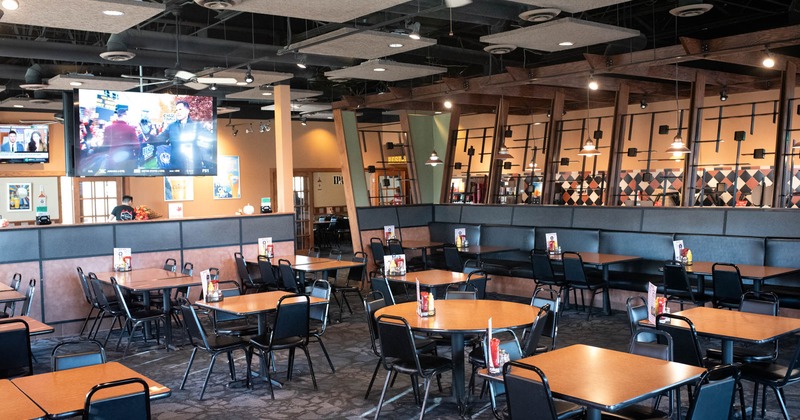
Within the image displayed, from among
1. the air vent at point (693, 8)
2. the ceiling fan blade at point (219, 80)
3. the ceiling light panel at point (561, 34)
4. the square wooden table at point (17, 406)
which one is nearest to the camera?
the square wooden table at point (17, 406)

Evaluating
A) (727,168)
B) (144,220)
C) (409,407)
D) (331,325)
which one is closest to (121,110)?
(144,220)

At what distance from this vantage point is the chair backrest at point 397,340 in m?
4.95

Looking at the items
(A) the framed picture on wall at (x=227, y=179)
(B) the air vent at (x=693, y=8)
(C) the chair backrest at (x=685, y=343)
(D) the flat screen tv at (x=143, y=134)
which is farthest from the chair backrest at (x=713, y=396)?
(A) the framed picture on wall at (x=227, y=179)

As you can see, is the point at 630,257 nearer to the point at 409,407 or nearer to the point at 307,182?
the point at 409,407

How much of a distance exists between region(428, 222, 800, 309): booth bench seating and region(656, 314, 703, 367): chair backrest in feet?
12.9

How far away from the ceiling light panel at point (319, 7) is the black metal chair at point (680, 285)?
4574mm

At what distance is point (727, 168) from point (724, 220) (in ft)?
15.8

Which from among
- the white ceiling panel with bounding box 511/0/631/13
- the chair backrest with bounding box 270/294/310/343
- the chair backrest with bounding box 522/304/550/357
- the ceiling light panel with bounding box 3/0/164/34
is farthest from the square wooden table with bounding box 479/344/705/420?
the ceiling light panel with bounding box 3/0/164/34

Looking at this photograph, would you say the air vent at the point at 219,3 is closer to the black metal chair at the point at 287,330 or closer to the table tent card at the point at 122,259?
the black metal chair at the point at 287,330

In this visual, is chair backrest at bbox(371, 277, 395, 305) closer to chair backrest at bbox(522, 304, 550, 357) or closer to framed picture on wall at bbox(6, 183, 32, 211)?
chair backrest at bbox(522, 304, 550, 357)

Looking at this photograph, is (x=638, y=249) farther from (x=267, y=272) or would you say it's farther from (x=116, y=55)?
(x=116, y=55)

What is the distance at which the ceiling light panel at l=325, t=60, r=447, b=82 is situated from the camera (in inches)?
365

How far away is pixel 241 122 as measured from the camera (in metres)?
18.2

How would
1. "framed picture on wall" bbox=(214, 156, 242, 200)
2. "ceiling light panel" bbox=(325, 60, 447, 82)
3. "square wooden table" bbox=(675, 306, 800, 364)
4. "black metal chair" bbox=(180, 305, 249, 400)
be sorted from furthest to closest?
"framed picture on wall" bbox=(214, 156, 242, 200) → "ceiling light panel" bbox=(325, 60, 447, 82) → "black metal chair" bbox=(180, 305, 249, 400) → "square wooden table" bbox=(675, 306, 800, 364)
